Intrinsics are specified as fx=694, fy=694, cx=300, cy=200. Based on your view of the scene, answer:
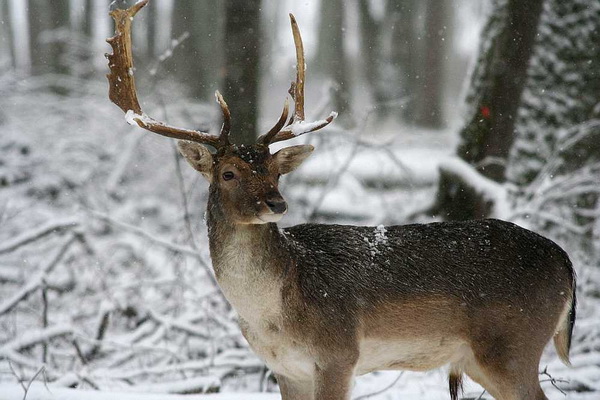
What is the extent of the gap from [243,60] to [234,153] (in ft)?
12.7

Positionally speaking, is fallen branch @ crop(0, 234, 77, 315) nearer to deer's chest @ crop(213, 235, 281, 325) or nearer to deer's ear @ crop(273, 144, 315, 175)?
deer's chest @ crop(213, 235, 281, 325)

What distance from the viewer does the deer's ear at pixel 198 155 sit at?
13.1 feet

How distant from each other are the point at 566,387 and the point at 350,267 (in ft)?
7.41

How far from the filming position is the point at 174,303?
23.3ft

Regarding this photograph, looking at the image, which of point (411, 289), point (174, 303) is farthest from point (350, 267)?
point (174, 303)

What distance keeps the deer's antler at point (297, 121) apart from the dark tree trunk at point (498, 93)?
116 inches

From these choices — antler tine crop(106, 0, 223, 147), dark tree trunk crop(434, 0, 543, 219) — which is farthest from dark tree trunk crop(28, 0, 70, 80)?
antler tine crop(106, 0, 223, 147)

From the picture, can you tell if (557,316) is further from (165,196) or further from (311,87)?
(311,87)

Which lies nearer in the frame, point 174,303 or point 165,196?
point 174,303

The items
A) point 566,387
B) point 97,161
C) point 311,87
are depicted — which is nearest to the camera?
point 566,387

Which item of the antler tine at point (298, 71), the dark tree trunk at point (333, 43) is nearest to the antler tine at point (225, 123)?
the antler tine at point (298, 71)

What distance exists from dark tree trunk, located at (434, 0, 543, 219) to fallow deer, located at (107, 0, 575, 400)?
269cm

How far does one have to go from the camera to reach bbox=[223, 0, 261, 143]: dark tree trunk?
24.6ft

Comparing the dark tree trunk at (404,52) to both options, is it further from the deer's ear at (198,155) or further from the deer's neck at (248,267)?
the deer's neck at (248,267)
